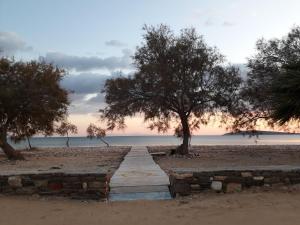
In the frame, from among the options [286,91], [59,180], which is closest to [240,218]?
[59,180]

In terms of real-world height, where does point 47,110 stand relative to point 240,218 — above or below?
above

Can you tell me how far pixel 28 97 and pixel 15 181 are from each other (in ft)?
53.6

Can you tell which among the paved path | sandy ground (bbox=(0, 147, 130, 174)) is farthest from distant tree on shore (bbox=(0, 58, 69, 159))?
the paved path

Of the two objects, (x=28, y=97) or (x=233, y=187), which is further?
(x=28, y=97)

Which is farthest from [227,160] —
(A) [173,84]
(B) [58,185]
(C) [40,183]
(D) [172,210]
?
(D) [172,210]

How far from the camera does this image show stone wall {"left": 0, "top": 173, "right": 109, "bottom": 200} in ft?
35.8

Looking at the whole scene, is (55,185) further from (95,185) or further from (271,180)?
(271,180)

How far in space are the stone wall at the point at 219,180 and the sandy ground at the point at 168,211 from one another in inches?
9.7

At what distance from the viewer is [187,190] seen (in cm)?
1106

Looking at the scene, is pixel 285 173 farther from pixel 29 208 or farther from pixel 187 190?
pixel 29 208

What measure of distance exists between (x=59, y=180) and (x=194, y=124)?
2139cm

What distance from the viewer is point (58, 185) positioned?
1100 cm

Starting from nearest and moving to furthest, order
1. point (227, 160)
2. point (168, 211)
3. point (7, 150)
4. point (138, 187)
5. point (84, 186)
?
point (168, 211) → point (84, 186) → point (138, 187) → point (227, 160) → point (7, 150)

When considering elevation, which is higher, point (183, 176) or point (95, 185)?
point (183, 176)
